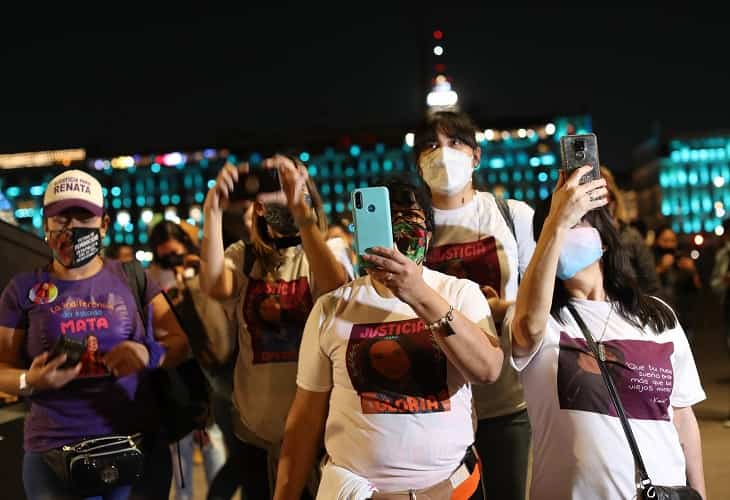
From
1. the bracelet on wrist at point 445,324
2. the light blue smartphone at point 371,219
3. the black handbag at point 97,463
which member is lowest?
the black handbag at point 97,463

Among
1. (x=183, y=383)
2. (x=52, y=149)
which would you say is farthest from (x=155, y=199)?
(x=183, y=383)

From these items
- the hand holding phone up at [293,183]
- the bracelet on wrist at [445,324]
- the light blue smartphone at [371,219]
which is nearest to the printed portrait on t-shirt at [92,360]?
the hand holding phone up at [293,183]

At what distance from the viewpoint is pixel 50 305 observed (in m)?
3.78

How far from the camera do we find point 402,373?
9.93ft

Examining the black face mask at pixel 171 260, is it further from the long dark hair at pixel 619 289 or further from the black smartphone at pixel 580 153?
the black smartphone at pixel 580 153

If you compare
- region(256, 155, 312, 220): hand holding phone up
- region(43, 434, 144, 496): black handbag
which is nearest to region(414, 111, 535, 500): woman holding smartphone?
region(256, 155, 312, 220): hand holding phone up

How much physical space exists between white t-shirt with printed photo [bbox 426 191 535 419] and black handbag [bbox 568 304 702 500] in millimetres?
918

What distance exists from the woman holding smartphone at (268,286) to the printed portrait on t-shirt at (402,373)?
36.7 inches

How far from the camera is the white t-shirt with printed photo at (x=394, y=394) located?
9.77ft

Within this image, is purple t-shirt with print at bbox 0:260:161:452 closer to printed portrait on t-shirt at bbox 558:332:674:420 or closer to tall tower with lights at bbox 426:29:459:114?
printed portrait on t-shirt at bbox 558:332:674:420

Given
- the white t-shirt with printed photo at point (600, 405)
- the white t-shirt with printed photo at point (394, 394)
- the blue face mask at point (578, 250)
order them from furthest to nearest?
the blue face mask at point (578, 250)
the white t-shirt with printed photo at point (600, 405)
the white t-shirt with printed photo at point (394, 394)

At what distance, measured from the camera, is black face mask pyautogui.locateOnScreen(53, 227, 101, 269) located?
150 inches

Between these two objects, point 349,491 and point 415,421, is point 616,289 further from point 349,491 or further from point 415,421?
point 349,491

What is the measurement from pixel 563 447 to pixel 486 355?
1.73 feet
